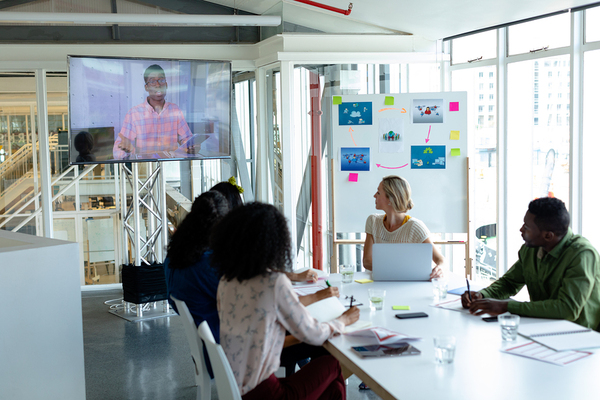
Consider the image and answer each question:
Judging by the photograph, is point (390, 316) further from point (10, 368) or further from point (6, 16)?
point (6, 16)

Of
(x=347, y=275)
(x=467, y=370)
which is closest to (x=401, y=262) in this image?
(x=347, y=275)

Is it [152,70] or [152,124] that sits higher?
[152,70]

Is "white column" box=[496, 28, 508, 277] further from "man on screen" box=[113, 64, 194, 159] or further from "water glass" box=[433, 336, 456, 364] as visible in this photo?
"water glass" box=[433, 336, 456, 364]

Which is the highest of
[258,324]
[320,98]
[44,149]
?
[320,98]

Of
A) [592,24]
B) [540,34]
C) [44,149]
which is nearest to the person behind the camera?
[592,24]

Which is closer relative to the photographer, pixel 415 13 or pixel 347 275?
pixel 347 275

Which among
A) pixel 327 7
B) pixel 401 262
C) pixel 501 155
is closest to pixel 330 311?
pixel 401 262

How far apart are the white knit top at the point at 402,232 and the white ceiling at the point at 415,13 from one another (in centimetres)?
188

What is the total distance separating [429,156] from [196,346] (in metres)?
3.00

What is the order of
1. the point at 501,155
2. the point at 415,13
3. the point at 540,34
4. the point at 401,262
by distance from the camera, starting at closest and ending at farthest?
the point at 401,262 < the point at 540,34 < the point at 415,13 < the point at 501,155

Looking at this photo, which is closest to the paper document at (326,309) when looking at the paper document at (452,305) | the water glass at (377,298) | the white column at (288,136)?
the water glass at (377,298)

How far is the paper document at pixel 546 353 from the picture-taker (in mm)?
1800

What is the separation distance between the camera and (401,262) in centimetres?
299

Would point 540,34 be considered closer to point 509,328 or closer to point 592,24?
point 592,24
